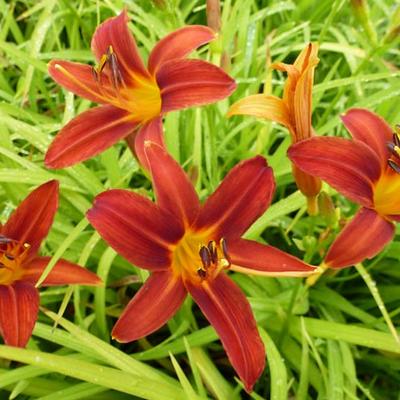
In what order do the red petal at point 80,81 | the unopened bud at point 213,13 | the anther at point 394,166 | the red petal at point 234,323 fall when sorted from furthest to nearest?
1. the unopened bud at point 213,13
2. the red petal at point 80,81
3. the anther at point 394,166
4. the red petal at point 234,323

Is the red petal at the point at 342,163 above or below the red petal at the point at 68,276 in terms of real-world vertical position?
above

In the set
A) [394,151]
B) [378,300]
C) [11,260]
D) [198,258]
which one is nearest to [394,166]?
[394,151]

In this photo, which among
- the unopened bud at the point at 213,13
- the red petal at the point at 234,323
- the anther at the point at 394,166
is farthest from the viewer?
the unopened bud at the point at 213,13

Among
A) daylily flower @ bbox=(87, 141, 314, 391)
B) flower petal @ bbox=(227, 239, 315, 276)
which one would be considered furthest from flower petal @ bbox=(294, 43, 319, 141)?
flower petal @ bbox=(227, 239, 315, 276)

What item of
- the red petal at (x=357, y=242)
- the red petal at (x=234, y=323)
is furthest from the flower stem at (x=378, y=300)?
the red petal at (x=234, y=323)

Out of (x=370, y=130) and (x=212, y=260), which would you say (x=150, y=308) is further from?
(x=370, y=130)

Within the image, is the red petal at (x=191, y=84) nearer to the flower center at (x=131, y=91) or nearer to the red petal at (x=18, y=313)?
the flower center at (x=131, y=91)

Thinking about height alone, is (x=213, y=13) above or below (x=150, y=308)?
above

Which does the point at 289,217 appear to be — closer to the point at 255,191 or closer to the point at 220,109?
the point at 220,109
